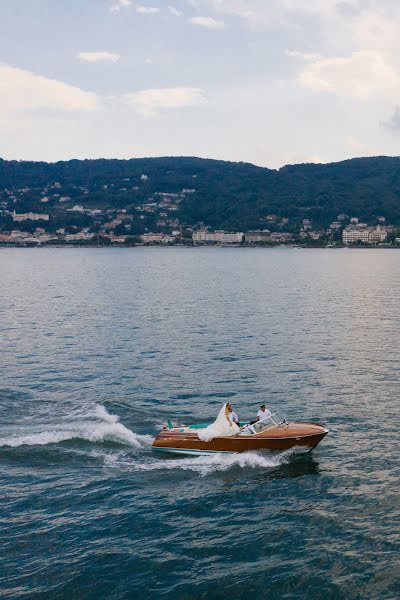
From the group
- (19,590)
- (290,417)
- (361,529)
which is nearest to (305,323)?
(290,417)

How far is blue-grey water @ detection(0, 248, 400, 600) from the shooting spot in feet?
64.0

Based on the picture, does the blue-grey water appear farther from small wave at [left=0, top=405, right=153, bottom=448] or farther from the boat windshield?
the boat windshield

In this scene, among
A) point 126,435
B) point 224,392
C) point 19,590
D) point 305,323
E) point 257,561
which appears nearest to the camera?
point 19,590

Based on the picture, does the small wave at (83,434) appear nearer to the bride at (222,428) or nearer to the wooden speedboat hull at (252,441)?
the wooden speedboat hull at (252,441)

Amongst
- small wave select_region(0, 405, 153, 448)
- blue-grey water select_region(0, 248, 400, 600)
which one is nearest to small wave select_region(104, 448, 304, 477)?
blue-grey water select_region(0, 248, 400, 600)

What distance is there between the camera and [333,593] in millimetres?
18625

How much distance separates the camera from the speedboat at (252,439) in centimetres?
2848

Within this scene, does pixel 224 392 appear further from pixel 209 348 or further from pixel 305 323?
pixel 305 323

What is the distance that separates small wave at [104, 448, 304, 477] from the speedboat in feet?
1.08

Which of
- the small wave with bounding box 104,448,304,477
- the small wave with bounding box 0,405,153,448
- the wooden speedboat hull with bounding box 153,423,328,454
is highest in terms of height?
the wooden speedboat hull with bounding box 153,423,328,454

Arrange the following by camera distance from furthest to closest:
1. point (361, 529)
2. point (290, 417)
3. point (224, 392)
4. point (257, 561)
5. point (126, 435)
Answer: point (224, 392), point (290, 417), point (126, 435), point (361, 529), point (257, 561)

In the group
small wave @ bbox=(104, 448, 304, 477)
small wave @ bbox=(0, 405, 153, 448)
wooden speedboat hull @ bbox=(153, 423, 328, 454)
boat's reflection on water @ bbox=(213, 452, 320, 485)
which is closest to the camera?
boat's reflection on water @ bbox=(213, 452, 320, 485)

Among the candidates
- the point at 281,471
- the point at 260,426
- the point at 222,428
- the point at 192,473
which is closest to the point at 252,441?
the point at 260,426

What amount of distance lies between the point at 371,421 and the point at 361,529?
462 inches
